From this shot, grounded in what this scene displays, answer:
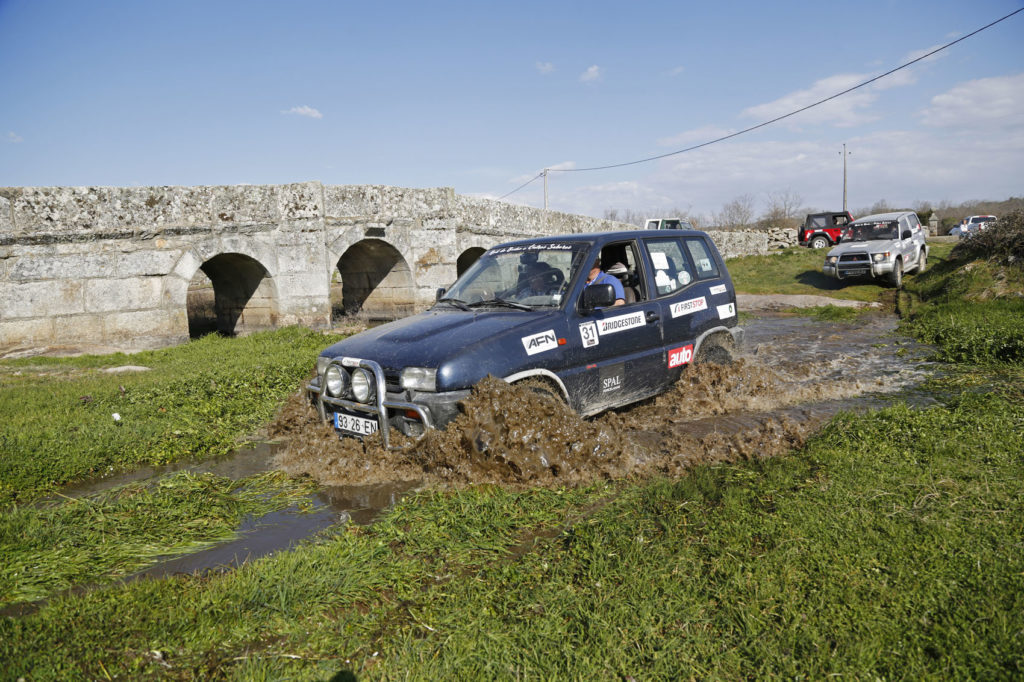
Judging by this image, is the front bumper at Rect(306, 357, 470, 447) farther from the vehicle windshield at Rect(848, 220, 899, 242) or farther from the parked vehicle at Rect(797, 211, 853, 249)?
the parked vehicle at Rect(797, 211, 853, 249)

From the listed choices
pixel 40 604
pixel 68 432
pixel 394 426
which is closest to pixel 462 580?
pixel 394 426

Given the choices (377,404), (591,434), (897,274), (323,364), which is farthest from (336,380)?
(897,274)

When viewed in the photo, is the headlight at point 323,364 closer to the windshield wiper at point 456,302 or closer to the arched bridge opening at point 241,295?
the windshield wiper at point 456,302

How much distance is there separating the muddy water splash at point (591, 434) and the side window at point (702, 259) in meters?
0.94

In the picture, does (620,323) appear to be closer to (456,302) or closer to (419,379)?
(456,302)

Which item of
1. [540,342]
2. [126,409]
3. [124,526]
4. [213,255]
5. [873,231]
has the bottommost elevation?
[124,526]

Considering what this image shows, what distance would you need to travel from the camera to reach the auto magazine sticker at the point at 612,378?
5309 mm

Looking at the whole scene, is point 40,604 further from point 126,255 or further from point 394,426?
point 126,255

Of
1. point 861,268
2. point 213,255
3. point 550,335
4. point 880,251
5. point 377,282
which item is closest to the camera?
point 550,335

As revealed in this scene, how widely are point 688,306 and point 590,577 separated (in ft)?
12.1

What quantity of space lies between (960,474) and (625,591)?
2.45 metres

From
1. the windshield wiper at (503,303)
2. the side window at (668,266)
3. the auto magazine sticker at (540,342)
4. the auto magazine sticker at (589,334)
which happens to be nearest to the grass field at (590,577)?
the auto magazine sticker at (540,342)

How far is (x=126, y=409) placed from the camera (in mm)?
6668

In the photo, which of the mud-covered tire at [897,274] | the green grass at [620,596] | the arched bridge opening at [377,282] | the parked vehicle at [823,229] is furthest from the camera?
the parked vehicle at [823,229]
